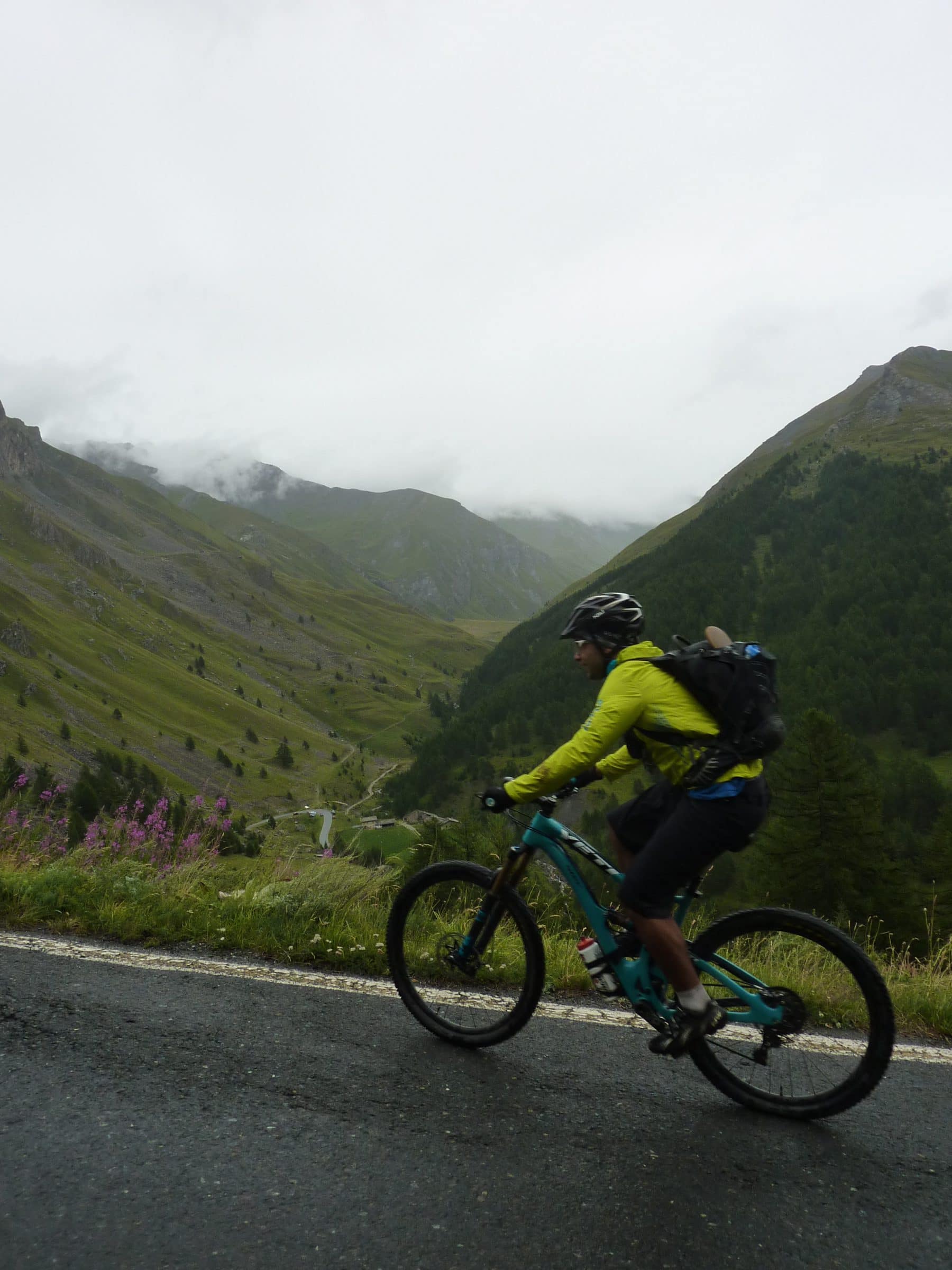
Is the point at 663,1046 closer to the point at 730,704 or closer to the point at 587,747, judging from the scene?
the point at 587,747

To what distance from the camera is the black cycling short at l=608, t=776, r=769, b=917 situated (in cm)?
445

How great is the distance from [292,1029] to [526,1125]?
1.76 m

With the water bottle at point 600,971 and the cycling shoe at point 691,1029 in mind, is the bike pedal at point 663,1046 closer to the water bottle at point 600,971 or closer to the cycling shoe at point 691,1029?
the cycling shoe at point 691,1029

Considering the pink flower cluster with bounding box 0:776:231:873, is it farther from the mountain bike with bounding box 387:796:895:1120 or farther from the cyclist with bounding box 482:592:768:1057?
the cyclist with bounding box 482:592:768:1057

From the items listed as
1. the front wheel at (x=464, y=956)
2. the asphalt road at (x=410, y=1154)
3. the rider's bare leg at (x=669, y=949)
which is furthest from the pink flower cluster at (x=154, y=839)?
the rider's bare leg at (x=669, y=949)

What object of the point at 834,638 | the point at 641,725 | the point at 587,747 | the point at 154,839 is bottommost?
the point at 154,839

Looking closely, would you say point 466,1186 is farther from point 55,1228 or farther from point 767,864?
point 767,864

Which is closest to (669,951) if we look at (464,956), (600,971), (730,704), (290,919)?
(600,971)

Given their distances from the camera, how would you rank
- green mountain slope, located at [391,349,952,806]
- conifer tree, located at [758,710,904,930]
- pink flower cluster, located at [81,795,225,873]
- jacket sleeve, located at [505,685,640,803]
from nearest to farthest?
1. jacket sleeve, located at [505,685,640,803]
2. pink flower cluster, located at [81,795,225,873]
3. conifer tree, located at [758,710,904,930]
4. green mountain slope, located at [391,349,952,806]

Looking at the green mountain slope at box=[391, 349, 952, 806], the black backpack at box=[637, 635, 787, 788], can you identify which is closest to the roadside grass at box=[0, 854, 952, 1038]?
the black backpack at box=[637, 635, 787, 788]

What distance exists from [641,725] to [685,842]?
717 mm

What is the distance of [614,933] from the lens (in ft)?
16.2

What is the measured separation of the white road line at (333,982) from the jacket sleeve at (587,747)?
178cm

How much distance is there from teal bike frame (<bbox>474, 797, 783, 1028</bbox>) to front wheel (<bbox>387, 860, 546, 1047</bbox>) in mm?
170
